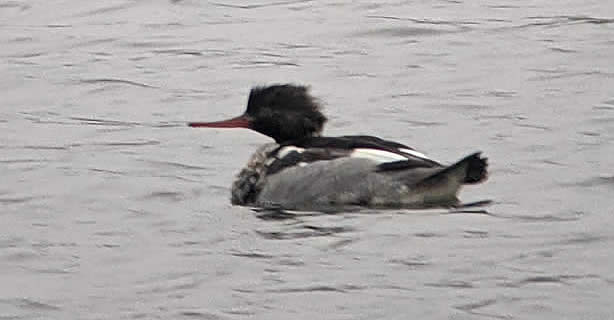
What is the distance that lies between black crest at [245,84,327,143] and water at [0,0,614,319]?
55cm

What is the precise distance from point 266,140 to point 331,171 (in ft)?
8.61

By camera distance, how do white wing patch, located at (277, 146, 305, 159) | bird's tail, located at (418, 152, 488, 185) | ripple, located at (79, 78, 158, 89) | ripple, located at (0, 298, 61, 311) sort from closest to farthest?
ripple, located at (0, 298, 61, 311) < bird's tail, located at (418, 152, 488, 185) < white wing patch, located at (277, 146, 305, 159) < ripple, located at (79, 78, 158, 89)

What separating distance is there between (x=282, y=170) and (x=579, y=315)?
3454 mm

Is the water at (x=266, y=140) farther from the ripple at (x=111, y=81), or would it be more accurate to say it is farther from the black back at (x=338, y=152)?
the black back at (x=338, y=152)

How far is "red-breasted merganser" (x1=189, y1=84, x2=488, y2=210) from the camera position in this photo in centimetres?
1184

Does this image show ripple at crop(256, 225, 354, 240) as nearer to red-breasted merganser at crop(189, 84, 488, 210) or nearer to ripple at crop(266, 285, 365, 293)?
red-breasted merganser at crop(189, 84, 488, 210)

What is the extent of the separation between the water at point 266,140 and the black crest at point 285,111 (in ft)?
1.81

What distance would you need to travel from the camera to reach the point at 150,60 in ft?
56.6

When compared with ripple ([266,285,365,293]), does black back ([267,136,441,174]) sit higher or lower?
higher

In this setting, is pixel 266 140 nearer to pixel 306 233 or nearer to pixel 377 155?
pixel 377 155

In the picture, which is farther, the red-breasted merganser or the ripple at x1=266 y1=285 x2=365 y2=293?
the red-breasted merganser

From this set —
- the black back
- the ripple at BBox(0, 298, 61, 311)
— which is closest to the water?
the ripple at BBox(0, 298, 61, 311)

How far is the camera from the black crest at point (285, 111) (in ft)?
42.1

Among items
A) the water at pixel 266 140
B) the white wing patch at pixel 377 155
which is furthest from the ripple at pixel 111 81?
the white wing patch at pixel 377 155
